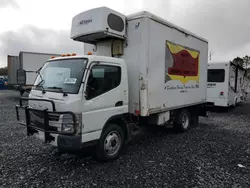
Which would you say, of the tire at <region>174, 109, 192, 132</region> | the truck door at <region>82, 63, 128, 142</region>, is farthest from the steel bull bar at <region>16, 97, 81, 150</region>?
the tire at <region>174, 109, 192, 132</region>

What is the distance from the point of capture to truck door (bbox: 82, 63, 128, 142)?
3.53 metres

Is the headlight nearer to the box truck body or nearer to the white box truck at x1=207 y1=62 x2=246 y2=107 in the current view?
the box truck body

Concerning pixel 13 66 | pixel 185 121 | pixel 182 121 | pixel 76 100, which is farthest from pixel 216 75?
pixel 13 66

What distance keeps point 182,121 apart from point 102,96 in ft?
12.2

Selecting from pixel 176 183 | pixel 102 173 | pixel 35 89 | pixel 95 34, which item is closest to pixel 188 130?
pixel 176 183

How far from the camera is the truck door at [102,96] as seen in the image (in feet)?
11.6

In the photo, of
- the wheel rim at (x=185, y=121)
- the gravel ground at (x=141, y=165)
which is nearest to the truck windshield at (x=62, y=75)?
the gravel ground at (x=141, y=165)

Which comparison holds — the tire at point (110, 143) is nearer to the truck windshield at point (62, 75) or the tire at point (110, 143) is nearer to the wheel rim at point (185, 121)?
the truck windshield at point (62, 75)

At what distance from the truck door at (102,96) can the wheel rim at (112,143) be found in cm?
38

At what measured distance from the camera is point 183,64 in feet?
19.4

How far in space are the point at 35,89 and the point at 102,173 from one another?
7.47 feet

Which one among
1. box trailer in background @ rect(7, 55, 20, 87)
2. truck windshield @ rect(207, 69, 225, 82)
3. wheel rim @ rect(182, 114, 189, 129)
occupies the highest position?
box trailer in background @ rect(7, 55, 20, 87)

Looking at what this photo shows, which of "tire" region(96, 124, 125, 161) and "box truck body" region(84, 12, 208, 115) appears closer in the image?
"tire" region(96, 124, 125, 161)

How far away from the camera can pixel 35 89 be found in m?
4.09
